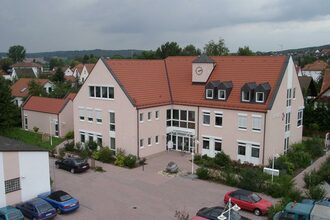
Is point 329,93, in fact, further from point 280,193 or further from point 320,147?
point 280,193

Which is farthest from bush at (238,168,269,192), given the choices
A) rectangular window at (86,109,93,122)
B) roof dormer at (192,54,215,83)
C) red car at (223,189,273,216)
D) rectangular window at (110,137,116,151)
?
rectangular window at (86,109,93,122)

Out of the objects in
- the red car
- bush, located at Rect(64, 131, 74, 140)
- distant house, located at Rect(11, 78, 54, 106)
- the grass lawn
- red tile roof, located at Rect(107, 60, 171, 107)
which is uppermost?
red tile roof, located at Rect(107, 60, 171, 107)

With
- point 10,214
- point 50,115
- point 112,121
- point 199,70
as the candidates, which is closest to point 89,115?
point 112,121

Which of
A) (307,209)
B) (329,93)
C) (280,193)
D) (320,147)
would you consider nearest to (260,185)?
(280,193)

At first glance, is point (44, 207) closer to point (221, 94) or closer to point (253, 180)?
point (253, 180)

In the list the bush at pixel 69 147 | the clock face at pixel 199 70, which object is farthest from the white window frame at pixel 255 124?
the bush at pixel 69 147

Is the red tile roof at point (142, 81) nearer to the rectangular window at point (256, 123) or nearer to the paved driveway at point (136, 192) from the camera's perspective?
the paved driveway at point (136, 192)

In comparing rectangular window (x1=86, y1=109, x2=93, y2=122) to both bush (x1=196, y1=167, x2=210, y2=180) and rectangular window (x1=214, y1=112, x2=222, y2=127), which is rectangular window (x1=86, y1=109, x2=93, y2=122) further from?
bush (x1=196, y1=167, x2=210, y2=180)

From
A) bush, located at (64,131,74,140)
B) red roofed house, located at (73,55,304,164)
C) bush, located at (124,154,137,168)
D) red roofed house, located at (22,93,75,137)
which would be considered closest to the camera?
red roofed house, located at (73,55,304,164)
